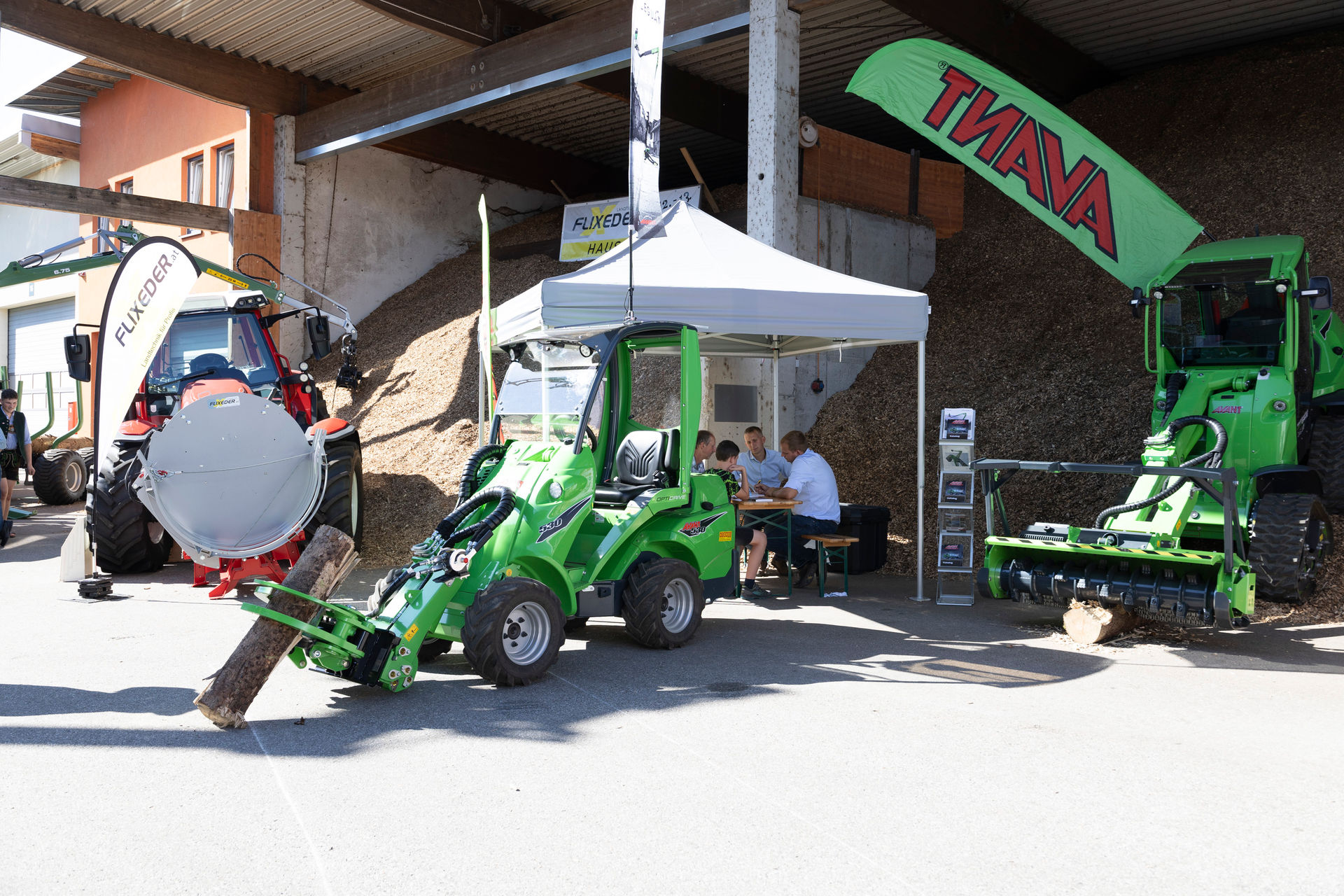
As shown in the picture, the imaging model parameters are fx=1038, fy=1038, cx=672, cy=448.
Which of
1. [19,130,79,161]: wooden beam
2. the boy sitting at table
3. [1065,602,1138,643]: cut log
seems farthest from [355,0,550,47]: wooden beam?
[19,130,79,161]: wooden beam

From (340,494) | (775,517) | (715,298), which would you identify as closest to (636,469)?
(715,298)

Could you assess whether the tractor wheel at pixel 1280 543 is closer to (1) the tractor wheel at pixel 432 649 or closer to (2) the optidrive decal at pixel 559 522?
(2) the optidrive decal at pixel 559 522

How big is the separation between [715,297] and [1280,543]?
3.99 meters

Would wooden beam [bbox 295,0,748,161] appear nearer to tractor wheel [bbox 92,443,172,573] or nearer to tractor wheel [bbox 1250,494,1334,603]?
tractor wheel [bbox 92,443,172,573]

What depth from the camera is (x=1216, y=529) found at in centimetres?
705

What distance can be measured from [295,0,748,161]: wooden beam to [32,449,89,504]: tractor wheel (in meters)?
5.87

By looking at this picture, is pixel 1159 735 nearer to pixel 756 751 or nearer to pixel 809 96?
pixel 756 751

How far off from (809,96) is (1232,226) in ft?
22.3

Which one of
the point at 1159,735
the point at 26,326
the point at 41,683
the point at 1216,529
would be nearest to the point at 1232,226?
the point at 1216,529

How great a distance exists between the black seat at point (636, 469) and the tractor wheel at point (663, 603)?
0.46 m

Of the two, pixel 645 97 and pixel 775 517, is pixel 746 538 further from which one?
pixel 645 97

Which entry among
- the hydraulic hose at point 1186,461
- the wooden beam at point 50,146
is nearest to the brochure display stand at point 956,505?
the hydraulic hose at point 1186,461

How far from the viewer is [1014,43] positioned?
13.9 meters

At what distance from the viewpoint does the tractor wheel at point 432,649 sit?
606 cm
